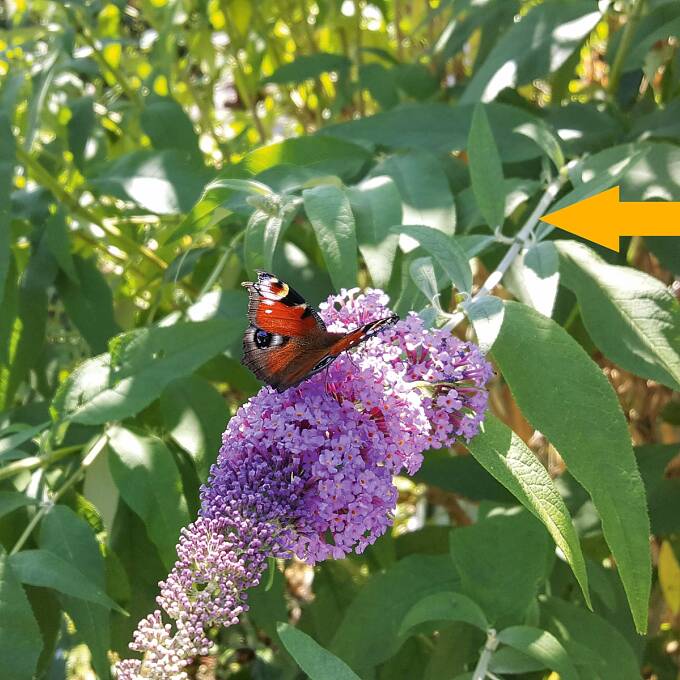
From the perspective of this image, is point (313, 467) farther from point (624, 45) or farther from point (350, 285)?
point (624, 45)

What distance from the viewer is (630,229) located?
56.6 inches

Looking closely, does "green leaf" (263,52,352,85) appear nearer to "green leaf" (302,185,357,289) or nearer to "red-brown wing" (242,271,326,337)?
"green leaf" (302,185,357,289)

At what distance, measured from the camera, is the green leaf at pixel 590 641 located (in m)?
1.28

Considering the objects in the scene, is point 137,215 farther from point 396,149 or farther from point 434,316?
point 434,316

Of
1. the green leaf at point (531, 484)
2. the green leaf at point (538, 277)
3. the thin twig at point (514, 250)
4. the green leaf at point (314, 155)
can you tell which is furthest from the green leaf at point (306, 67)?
the green leaf at point (531, 484)

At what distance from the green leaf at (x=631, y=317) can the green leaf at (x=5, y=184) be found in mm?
836

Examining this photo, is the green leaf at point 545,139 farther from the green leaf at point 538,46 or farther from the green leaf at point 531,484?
the green leaf at point 531,484

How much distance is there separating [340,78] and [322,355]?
1493mm

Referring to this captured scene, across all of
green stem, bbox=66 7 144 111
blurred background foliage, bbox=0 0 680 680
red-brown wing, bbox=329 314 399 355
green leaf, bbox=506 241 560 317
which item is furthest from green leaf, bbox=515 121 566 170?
green stem, bbox=66 7 144 111

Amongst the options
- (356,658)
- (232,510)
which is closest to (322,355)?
(232,510)

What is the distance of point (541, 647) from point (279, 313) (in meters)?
0.52

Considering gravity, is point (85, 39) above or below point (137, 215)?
above

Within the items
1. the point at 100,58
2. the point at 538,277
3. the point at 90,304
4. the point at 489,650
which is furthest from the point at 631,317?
the point at 100,58

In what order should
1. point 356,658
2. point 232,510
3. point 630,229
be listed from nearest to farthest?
point 232,510 → point 356,658 → point 630,229
